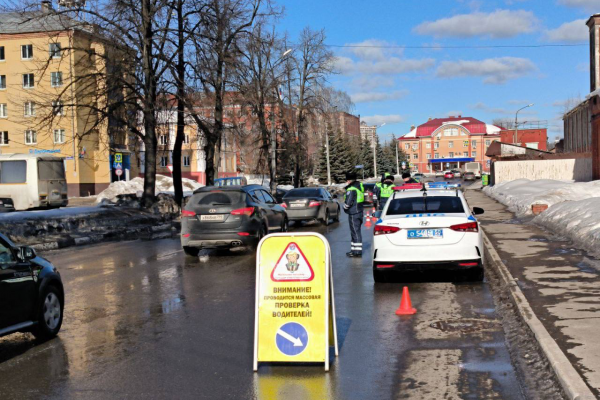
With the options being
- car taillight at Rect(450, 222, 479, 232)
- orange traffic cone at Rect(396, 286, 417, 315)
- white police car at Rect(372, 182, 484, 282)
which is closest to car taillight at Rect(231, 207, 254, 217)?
white police car at Rect(372, 182, 484, 282)

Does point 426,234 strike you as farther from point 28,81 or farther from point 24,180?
point 28,81

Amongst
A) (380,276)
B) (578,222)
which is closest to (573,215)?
(578,222)

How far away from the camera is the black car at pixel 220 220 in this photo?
1576cm

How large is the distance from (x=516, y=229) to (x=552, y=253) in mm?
6232

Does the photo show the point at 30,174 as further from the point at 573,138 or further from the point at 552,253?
the point at 573,138

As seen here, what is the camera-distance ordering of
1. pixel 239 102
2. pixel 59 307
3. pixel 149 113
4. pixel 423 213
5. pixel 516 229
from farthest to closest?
pixel 239 102
pixel 149 113
pixel 516 229
pixel 423 213
pixel 59 307

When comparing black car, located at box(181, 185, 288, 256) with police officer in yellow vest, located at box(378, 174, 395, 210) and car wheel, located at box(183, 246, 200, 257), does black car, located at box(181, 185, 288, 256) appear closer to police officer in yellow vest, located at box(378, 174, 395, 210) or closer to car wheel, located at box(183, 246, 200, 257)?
car wheel, located at box(183, 246, 200, 257)

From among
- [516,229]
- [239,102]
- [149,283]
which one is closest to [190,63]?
[239,102]

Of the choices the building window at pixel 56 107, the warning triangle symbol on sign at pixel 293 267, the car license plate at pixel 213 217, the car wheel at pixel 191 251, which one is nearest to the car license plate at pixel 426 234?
the warning triangle symbol on sign at pixel 293 267

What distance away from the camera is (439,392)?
219 inches

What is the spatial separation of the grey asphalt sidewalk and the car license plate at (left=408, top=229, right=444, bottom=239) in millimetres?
1417

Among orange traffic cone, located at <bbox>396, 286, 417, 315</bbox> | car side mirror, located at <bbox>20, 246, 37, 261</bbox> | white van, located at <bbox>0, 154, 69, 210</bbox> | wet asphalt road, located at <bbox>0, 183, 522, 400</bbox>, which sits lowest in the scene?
wet asphalt road, located at <bbox>0, 183, 522, 400</bbox>

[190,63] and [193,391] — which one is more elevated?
[190,63]

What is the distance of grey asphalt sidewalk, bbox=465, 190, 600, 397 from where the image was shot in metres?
6.26
